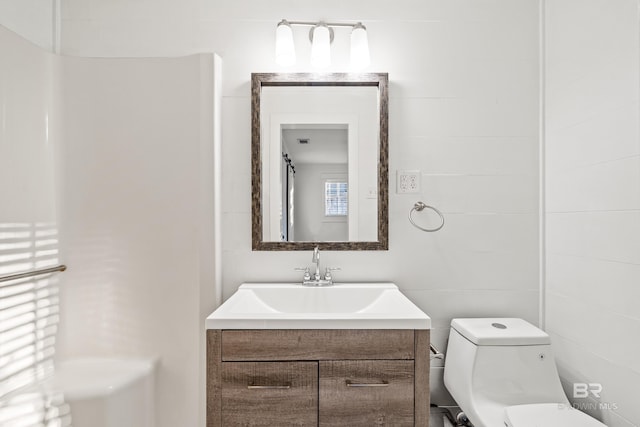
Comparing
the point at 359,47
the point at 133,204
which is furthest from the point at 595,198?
the point at 133,204

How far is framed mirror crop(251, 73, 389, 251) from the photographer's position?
65.0 inches

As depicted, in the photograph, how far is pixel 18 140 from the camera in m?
1.39

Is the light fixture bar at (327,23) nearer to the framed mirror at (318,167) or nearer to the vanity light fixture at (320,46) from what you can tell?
the vanity light fixture at (320,46)

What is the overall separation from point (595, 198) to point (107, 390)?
185cm

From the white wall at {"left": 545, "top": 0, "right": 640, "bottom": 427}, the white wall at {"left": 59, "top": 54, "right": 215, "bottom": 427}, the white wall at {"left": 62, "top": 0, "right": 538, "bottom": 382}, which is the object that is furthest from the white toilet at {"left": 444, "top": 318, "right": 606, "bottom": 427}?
the white wall at {"left": 59, "top": 54, "right": 215, "bottom": 427}

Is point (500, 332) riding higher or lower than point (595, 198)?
lower

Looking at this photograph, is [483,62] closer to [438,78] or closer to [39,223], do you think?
[438,78]

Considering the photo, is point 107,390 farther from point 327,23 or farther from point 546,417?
point 327,23

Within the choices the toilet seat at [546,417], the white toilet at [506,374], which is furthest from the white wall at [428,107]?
the toilet seat at [546,417]

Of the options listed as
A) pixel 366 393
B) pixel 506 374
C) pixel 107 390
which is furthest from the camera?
pixel 506 374

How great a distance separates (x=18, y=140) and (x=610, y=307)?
2200 millimetres

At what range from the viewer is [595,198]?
53.1 inches

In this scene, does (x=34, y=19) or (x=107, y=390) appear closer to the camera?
(x=107, y=390)

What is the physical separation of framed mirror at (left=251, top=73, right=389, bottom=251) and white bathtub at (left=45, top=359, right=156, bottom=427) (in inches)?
27.0
